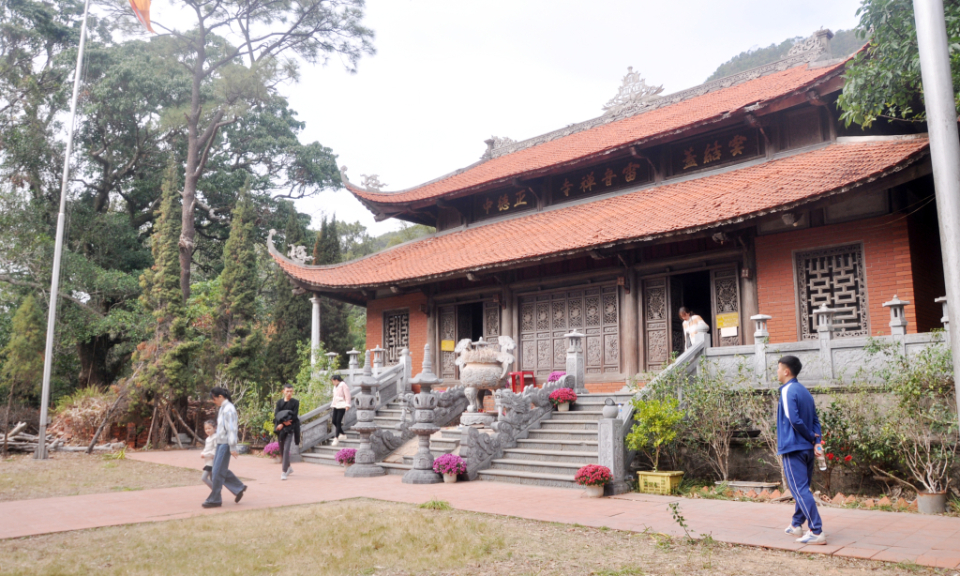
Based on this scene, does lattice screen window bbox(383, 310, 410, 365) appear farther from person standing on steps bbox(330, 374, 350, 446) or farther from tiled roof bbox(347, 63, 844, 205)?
person standing on steps bbox(330, 374, 350, 446)

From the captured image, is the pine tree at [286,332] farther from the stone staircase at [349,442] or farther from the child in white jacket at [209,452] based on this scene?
the child in white jacket at [209,452]

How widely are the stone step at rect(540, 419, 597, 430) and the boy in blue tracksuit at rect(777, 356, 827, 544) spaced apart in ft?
14.5

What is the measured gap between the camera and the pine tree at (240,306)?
17953 mm

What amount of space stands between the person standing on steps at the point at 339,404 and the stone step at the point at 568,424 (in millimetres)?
4118

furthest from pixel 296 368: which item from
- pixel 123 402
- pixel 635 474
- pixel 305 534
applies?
pixel 305 534

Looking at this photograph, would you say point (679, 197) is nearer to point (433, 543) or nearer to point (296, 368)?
point (433, 543)

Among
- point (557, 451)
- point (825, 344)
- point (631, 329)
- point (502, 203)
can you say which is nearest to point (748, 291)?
point (631, 329)

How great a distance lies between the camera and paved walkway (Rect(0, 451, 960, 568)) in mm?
5301

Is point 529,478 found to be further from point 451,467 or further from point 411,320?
point 411,320

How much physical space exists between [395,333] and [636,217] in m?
7.14

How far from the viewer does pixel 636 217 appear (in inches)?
481

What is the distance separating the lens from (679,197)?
40.7 ft

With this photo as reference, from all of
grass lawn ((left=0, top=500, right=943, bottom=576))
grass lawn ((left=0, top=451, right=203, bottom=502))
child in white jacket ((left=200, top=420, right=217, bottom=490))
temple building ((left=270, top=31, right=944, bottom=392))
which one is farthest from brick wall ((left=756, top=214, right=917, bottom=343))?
grass lawn ((left=0, top=451, right=203, bottom=502))

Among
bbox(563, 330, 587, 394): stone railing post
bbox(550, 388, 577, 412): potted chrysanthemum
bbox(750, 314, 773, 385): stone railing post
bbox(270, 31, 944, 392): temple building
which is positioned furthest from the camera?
bbox(563, 330, 587, 394): stone railing post
